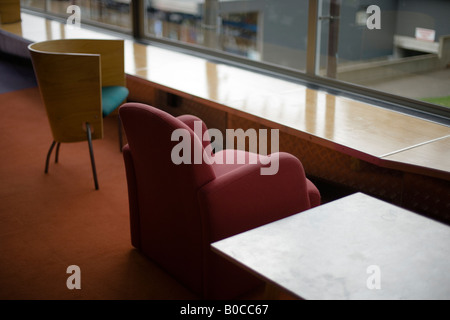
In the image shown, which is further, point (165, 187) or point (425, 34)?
point (425, 34)

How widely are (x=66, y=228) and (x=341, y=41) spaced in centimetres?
233

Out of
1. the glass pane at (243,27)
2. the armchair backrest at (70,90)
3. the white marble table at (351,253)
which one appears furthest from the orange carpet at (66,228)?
the glass pane at (243,27)

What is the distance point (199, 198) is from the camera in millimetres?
2277

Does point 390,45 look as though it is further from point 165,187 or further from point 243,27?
point 165,187

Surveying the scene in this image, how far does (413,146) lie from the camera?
2836 millimetres

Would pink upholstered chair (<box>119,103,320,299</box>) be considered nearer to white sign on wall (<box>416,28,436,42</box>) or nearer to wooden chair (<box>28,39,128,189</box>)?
wooden chair (<box>28,39,128,189</box>)

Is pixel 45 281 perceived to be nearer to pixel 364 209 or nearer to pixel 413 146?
pixel 364 209

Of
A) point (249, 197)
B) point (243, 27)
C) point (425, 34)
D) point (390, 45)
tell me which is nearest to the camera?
point (249, 197)

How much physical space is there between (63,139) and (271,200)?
178cm

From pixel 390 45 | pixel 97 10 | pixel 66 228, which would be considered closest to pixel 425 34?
pixel 390 45

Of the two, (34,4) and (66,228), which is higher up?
(34,4)

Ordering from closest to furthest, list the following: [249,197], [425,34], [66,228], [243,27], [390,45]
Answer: [249,197] < [66,228] < [425,34] < [390,45] < [243,27]

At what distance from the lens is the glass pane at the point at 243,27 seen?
4605 millimetres

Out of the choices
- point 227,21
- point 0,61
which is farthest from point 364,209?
point 0,61
